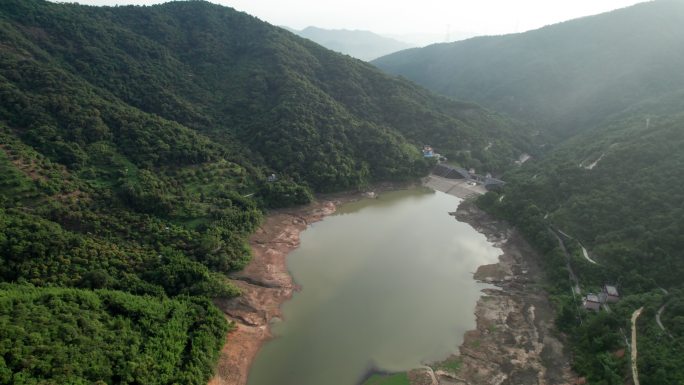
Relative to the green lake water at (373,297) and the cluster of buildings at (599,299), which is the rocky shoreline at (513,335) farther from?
the cluster of buildings at (599,299)

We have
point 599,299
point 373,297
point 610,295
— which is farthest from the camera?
point 373,297

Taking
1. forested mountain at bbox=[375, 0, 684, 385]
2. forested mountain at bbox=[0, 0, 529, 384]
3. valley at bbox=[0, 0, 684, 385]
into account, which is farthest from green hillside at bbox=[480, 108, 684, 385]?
forested mountain at bbox=[0, 0, 529, 384]

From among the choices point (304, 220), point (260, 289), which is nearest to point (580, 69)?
point (304, 220)

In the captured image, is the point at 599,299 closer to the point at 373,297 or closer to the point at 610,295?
the point at 610,295

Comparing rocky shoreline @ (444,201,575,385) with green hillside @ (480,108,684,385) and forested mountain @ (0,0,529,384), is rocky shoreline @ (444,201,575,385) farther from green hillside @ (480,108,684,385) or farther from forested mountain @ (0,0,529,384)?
forested mountain @ (0,0,529,384)

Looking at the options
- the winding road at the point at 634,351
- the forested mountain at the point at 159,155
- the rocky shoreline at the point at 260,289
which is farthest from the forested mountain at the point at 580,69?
the rocky shoreline at the point at 260,289

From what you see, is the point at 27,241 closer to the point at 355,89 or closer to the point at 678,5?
the point at 355,89
